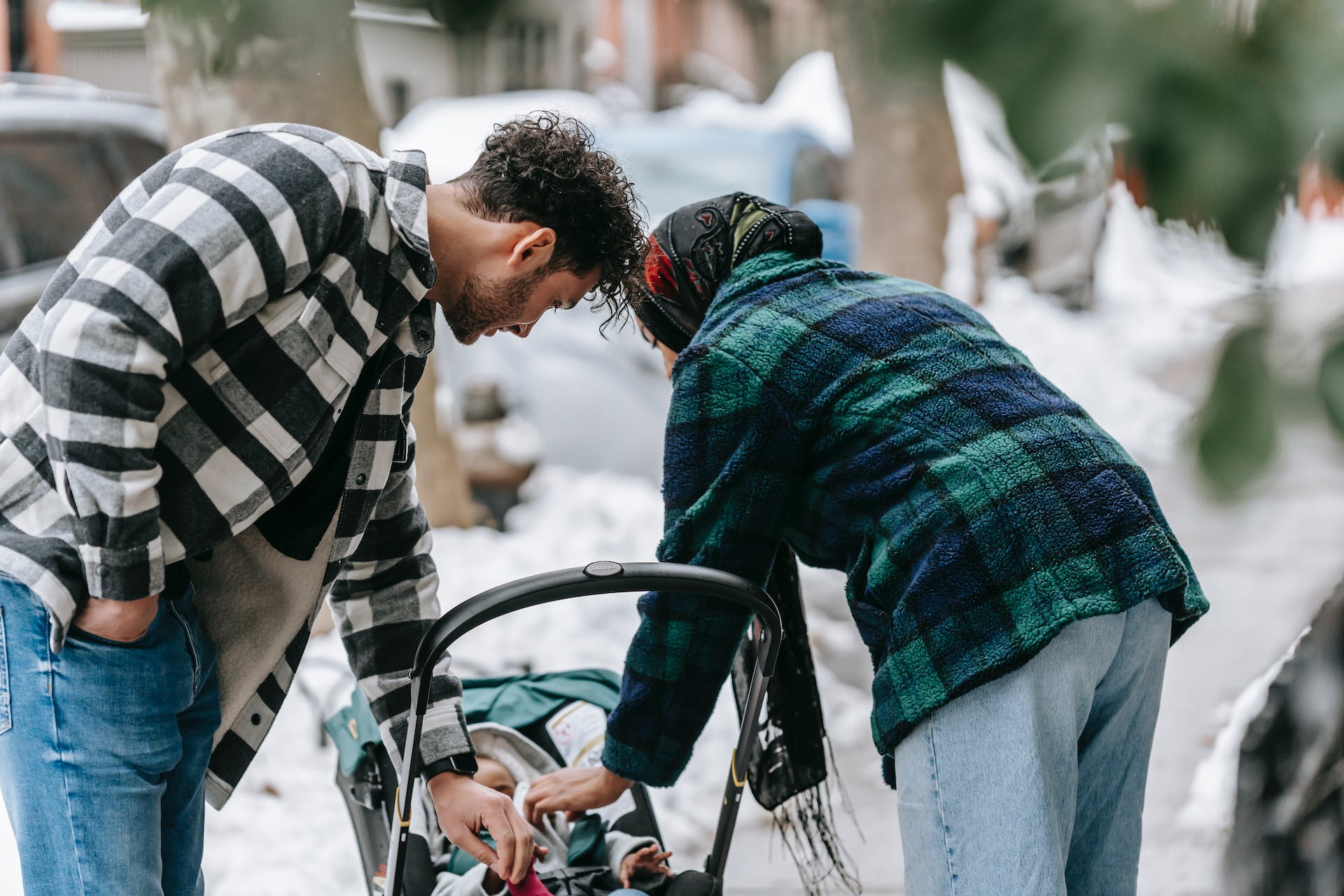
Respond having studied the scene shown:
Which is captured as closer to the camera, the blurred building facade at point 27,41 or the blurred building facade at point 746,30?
the blurred building facade at point 746,30

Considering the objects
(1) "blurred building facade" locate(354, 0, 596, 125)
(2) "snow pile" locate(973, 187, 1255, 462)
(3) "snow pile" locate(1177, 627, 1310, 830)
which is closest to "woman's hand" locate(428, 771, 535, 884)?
(2) "snow pile" locate(973, 187, 1255, 462)

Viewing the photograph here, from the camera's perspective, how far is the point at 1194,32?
0.67 meters

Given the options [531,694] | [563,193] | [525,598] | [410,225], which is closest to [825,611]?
[531,694]

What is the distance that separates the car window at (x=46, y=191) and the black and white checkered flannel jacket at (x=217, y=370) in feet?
16.7

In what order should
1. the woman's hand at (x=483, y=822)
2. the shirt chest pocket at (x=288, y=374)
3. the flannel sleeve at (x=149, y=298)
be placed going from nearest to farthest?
the flannel sleeve at (x=149, y=298) < the shirt chest pocket at (x=288, y=374) < the woman's hand at (x=483, y=822)

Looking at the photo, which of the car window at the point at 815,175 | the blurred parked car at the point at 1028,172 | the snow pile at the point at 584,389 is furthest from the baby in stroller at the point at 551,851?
the car window at the point at 815,175

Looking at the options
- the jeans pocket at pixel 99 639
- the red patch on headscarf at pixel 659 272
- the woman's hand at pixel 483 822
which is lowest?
the woman's hand at pixel 483 822

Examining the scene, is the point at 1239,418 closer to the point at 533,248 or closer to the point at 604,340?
the point at 533,248

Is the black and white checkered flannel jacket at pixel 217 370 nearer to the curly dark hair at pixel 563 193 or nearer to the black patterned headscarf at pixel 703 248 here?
the curly dark hair at pixel 563 193

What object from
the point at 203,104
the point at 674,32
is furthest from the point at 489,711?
the point at 203,104

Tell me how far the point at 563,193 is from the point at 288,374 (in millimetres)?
456

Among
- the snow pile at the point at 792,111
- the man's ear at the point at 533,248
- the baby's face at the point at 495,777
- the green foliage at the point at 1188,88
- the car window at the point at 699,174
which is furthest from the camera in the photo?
the snow pile at the point at 792,111

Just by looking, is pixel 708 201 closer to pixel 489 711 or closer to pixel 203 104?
pixel 489 711

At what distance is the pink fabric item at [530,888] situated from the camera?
1841 millimetres
